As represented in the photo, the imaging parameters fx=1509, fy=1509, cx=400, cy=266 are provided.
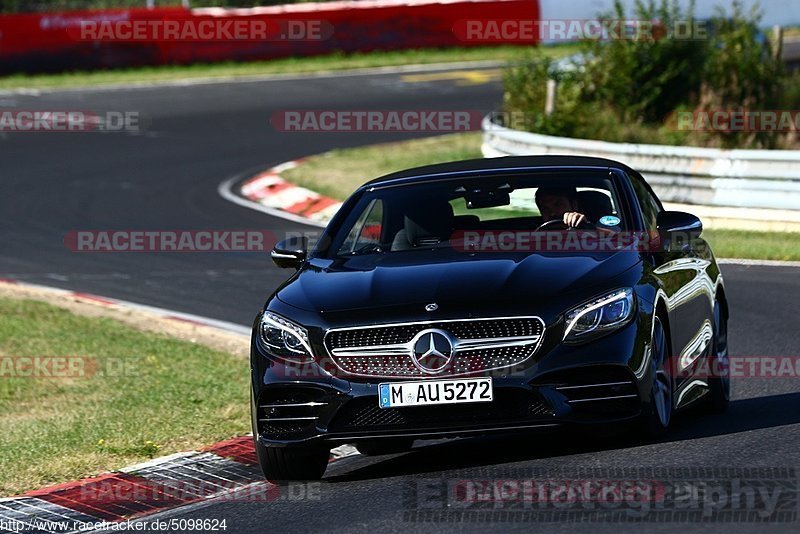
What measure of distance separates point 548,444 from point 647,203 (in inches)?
70.1

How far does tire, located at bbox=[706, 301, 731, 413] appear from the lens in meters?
8.53

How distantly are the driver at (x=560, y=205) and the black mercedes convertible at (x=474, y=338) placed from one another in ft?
0.06

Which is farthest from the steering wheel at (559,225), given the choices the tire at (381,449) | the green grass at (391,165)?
the green grass at (391,165)

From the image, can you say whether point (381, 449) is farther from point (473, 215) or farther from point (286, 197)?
point (286, 197)

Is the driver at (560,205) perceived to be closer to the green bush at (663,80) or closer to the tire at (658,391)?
the tire at (658,391)

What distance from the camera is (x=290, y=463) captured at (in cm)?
728

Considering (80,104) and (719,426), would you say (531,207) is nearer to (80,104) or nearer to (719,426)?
(719,426)

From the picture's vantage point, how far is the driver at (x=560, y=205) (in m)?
8.18

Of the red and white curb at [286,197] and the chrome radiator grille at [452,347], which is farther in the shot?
the red and white curb at [286,197]

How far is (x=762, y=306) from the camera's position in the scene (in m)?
12.4

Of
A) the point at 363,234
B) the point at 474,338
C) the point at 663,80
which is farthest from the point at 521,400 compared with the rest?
the point at 663,80

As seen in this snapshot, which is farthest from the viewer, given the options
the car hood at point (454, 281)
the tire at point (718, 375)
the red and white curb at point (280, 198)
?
the red and white curb at point (280, 198)

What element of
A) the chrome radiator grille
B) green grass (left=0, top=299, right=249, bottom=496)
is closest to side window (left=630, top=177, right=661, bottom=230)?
the chrome radiator grille

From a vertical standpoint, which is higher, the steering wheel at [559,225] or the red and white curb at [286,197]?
the steering wheel at [559,225]
